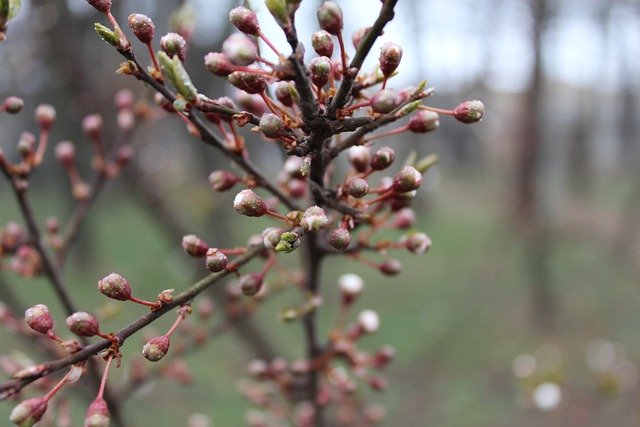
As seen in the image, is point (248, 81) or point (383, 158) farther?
point (383, 158)

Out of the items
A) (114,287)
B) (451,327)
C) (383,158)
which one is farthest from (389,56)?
(451,327)

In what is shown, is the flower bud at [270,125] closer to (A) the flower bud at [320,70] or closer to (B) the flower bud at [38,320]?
(A) the flower bud at [320,70]

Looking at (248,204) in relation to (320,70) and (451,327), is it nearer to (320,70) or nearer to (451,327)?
(320,70)

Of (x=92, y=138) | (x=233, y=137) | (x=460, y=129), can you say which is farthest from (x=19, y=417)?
(x=460, y=129)

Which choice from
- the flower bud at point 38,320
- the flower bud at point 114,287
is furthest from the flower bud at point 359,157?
the flower bud at point 38,320

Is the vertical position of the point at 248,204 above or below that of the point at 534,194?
above

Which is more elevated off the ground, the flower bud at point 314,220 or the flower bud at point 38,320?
the flower bud at point 314,220

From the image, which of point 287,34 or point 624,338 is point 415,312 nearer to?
point 624,338
